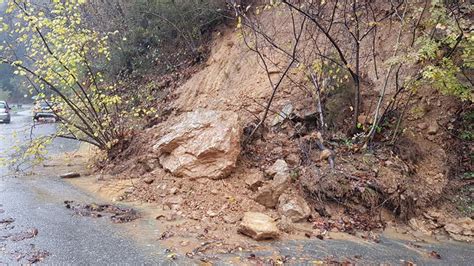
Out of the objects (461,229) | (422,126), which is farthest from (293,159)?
(461,229)

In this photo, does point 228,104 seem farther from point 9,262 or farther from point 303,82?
point 9,262

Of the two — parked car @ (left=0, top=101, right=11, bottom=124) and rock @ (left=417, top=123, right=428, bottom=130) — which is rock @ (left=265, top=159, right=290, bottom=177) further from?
parked car @ (left=0, top=101, right=11, bottom=124)

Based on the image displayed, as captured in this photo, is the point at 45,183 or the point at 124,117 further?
the point at 124,117

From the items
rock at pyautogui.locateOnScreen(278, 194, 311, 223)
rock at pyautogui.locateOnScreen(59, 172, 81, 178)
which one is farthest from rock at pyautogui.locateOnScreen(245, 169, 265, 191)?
rock at pyautogui.locateOnScreen(59, 172, 81, 178)

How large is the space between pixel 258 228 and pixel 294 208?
902mm

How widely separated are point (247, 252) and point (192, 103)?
20.9ft

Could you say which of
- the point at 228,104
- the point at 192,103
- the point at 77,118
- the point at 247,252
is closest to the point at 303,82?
the point at 228,104

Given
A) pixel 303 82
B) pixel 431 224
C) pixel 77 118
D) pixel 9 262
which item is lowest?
pixel 9 262

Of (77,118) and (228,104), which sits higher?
(228,104)

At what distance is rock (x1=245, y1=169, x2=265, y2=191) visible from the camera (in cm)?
654

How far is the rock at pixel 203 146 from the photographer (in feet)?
22.7

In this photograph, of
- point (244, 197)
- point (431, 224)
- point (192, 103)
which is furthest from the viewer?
point (192, 103)

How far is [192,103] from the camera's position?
34.5 feet

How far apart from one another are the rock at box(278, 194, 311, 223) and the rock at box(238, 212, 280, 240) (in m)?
0.41
